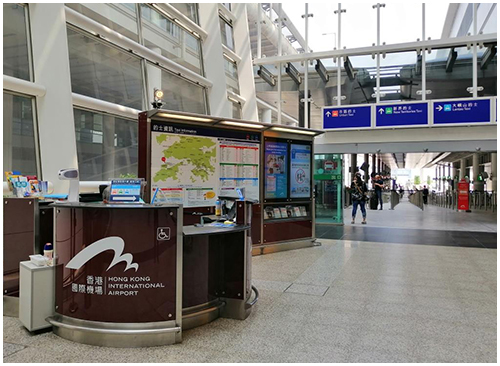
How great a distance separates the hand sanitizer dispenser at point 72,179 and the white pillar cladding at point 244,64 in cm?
890

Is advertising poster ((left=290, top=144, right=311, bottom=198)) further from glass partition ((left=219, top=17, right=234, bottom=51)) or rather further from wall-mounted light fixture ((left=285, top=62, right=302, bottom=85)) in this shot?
glass partition ((left=219, top=17, right=234, bottom=51))

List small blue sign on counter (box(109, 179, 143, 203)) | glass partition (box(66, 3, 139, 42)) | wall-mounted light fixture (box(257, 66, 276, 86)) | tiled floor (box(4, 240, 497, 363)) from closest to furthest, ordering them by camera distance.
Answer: tiled floor (box(4, 240, 497, 363)) < small blue sign on counter (box(109, 179, 143, 203)) < glass partition (box(66, 3, 139, 42)) < wall-mounted light fixture (box(257, 66, 276, 86))

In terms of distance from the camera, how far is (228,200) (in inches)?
157

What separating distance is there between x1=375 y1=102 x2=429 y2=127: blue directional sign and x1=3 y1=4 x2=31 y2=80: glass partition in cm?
758

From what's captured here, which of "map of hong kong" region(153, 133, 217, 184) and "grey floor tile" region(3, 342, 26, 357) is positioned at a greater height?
"map of hong kong" region(153, 133, 217, 184)

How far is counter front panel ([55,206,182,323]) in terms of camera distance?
2963mm

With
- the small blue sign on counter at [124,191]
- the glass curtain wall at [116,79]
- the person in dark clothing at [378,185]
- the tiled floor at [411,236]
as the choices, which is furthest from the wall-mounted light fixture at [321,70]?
the small blue sign on counter at [124,191]

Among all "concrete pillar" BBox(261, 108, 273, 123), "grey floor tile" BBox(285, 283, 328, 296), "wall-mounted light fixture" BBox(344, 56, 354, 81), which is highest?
"wall-mounted light fixture" BBox(344, 56, 354, 81)

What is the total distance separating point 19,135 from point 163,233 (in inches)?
134

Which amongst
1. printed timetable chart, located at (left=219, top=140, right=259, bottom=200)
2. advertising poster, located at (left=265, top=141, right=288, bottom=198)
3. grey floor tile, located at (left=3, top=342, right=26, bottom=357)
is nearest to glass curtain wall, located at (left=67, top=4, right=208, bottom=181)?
printed timetable chart, located at (left=219, top=140, right=259, bottom=200)

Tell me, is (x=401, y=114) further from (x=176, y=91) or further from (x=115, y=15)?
(x=115, y=15)

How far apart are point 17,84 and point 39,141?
0.79m

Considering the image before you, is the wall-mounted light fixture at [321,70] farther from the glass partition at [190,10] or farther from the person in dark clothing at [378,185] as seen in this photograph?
the person in dark clothing at [378,185]

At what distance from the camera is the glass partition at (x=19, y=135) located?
508 centimetres
